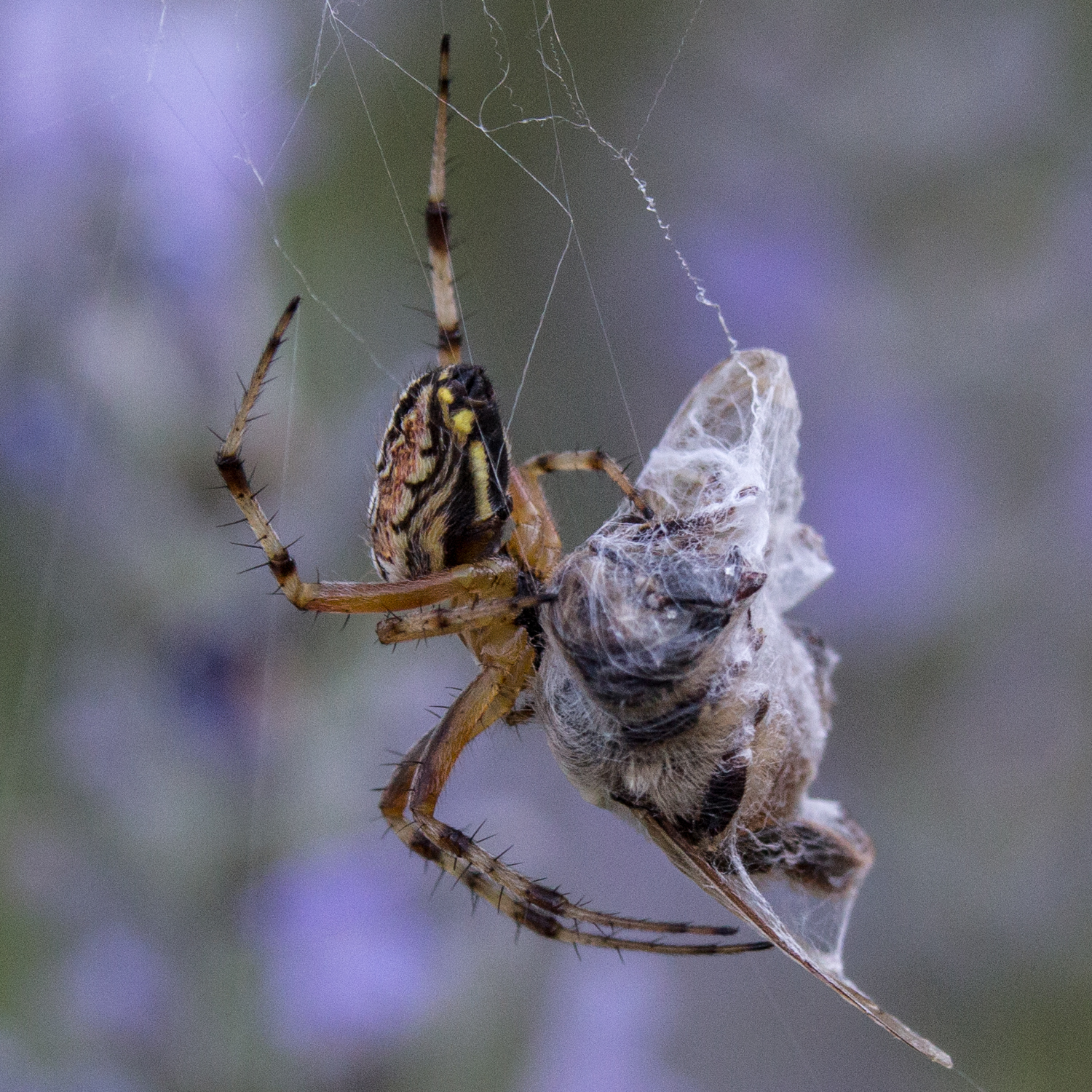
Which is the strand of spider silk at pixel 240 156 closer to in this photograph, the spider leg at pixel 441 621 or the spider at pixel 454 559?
the spider at pixel 454 559

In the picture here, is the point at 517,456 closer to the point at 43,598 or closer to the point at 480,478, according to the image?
the point at 480,478

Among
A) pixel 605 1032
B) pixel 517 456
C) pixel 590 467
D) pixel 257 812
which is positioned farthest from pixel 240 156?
pixel 605 1032

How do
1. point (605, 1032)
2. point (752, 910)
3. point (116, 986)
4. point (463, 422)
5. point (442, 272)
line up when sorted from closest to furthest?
1. point (752, 910)
2. point (463, 422)
3. point (442, 272)
4. point (116, 986)
5. point (605, 1032)

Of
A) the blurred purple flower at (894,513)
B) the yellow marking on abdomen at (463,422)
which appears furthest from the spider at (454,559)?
the blurred purple flower at (894,513)

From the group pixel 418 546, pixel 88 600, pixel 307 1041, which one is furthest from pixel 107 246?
pixel 307 1041

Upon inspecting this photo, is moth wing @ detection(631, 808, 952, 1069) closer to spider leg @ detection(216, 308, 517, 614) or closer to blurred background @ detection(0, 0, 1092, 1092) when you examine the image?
spider leg @ detection(216, 308, 517, 614)

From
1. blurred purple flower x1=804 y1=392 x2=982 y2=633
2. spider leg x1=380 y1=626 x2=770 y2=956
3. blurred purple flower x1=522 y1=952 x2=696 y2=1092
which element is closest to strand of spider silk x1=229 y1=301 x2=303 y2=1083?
spider leg x1=380 y1=626 x2=770 y2=956

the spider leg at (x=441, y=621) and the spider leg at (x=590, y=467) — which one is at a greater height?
the spider leg at (x=590, y=467)
